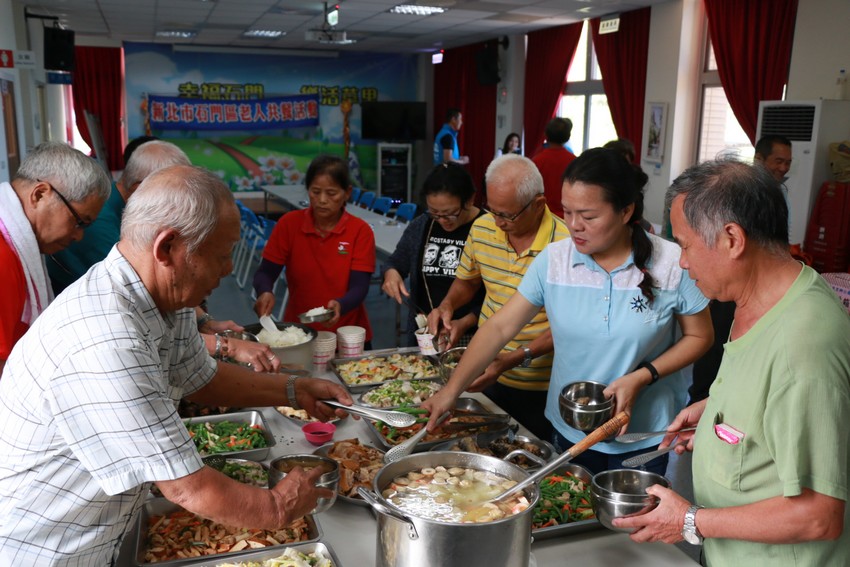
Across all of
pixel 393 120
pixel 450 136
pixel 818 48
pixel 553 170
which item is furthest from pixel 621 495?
pixel 393 120

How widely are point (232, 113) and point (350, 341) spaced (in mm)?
9610

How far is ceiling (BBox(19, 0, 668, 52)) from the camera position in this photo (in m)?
6.90

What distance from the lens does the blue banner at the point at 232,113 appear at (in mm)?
10883

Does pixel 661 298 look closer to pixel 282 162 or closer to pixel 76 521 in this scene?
pixel 76 521

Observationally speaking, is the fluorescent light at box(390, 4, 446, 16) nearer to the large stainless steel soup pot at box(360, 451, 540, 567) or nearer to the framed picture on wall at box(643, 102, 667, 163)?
the framed picture on wall at box(643, 102, 667, 163)

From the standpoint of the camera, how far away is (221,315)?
5.78 meters

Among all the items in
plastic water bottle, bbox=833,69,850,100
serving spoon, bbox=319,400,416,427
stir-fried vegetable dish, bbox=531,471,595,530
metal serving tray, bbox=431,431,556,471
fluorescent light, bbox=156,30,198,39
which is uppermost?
fluorescent light, bbox=156,30,198,39

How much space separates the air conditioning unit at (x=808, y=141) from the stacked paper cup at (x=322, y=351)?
3892 millimetres

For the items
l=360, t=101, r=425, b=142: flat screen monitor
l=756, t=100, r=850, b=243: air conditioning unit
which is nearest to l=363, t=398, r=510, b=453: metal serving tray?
l=756, t=100, r=850, b=243: air conditioning unit

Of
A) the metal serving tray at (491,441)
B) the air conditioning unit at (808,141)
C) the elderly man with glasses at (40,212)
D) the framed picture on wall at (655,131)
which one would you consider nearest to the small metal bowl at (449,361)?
the metal serving tray at (491,441)

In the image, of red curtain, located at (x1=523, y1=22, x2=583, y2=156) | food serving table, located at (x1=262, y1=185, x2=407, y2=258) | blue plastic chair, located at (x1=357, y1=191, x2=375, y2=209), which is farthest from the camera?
red curtain, located at (x1=523, y1=22, x2=583, y2=156)

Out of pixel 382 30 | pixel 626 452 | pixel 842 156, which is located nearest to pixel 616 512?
pixel 626 452

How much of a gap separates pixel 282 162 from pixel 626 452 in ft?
34.6

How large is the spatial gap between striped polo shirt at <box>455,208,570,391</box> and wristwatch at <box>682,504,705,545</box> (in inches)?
39.3
